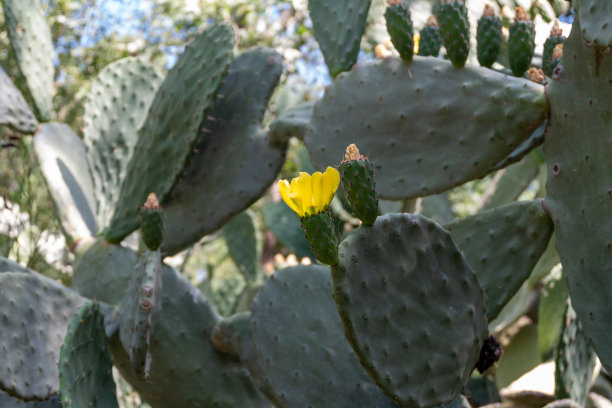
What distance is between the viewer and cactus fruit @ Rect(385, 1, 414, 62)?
1.86 m

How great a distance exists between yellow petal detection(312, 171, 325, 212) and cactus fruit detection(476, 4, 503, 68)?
2.71ft

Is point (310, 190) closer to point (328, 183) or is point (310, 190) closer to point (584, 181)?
point (328, 183)

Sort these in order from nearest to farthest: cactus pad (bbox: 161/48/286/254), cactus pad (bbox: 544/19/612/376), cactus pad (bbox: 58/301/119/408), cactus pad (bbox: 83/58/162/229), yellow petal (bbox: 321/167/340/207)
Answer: yellow petal (bbox: 321/167/340/207)
cactus pad (bbox: 544/19/612/376)
cactus pad (bbox: 58/301/119/408)
cactus pad (bbox: 161/48/286/254)
cactus pad (bbox: 83/58/162/229)

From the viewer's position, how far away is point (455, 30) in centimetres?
179

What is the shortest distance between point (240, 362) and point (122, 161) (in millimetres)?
872

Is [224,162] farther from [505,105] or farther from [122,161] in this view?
[505,105]

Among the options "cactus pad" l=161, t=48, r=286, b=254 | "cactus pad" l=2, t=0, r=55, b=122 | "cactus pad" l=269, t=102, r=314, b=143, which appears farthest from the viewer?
"cactus pad" l=2, t=0, r=55, b=122

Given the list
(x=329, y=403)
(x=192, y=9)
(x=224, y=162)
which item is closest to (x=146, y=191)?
(x=224, y=162)

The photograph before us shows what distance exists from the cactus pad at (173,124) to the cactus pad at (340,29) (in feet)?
0.94

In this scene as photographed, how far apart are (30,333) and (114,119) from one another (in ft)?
3.43

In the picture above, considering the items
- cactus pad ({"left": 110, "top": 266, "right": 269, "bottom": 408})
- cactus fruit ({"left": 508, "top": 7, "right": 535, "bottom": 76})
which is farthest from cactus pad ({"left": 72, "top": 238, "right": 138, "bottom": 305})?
cactus fruit ({"left": 508, "top": 7, "right": 535, "bottom": 76})

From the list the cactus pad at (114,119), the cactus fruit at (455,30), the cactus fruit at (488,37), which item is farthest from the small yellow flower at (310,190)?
the cactus pad at (114,119)

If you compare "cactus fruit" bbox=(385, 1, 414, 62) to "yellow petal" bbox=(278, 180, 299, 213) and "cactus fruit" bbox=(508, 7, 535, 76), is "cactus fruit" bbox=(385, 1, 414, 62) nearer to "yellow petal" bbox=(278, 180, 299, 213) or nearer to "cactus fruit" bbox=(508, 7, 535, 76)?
"cactus fruit" bbox=(508, 7, 535, 76)

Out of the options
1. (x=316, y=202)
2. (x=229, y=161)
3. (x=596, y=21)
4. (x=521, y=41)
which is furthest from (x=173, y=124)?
(x=596, y=21)
